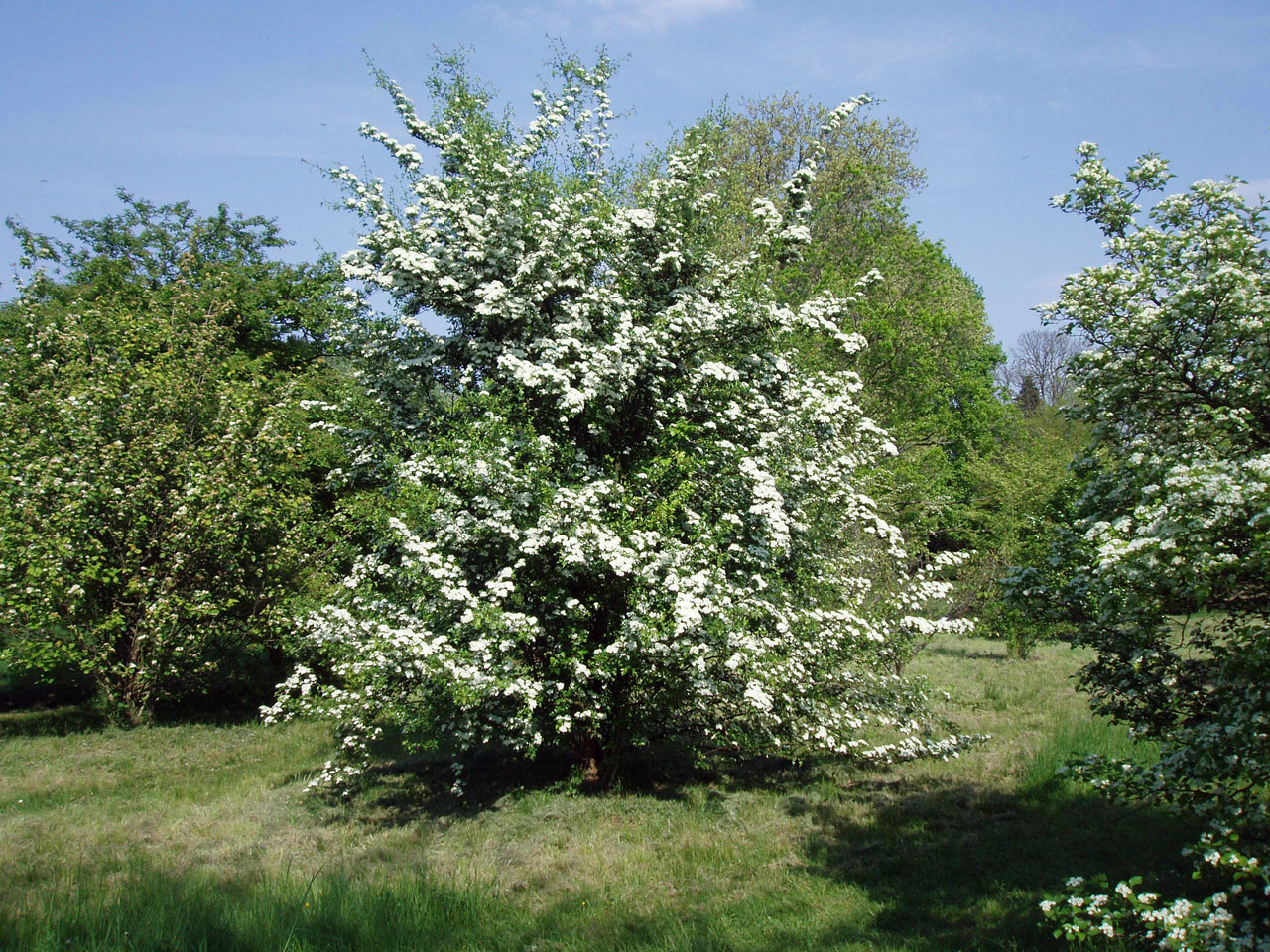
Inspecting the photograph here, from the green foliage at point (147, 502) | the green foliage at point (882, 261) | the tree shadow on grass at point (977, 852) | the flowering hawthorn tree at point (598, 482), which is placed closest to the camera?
the tree shadow on grass at point (977, 852)

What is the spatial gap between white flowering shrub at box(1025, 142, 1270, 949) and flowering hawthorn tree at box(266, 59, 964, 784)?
153 inches

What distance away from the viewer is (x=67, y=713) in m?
19.3

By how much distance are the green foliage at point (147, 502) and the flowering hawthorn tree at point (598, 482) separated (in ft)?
12.4

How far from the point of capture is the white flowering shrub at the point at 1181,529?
453cm

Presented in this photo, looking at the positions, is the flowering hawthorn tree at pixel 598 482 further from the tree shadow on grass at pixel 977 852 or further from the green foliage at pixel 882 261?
the green foliage at pixel 882 261

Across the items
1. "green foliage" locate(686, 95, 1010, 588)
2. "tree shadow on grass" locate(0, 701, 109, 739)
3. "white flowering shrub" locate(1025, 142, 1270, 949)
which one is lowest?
"tree shadow on grass" locate(0, 701, 109, 739)

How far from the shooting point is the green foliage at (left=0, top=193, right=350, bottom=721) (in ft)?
50.5

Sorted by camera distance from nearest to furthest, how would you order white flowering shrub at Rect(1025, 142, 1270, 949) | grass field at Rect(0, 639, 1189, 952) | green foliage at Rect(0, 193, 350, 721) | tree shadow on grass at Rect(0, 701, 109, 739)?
1. white flowering shrub at Rect(1025, 142, 1270, 949)
2. grass field at Rect(0, 639, 1189, 952)
3. green foliage at Rect(0, 193, 350, 721)
4. tree shadow on grass at Rect(0, 701, 109, 739)

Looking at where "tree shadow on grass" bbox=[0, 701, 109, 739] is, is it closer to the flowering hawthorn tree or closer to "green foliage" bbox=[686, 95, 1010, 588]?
the flowering hawthorn tree

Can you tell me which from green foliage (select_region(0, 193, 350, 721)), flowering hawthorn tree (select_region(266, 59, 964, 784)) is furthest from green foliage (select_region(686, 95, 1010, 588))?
green foliage (select_region(0, 193, 350, 721))

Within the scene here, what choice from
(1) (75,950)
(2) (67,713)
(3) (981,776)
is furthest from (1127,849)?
(2) (67,713)

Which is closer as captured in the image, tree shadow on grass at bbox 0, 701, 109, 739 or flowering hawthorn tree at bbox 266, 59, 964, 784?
flowering hawthorn tree at bbox 266, 59, 964, 784

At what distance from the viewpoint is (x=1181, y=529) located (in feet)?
14.7

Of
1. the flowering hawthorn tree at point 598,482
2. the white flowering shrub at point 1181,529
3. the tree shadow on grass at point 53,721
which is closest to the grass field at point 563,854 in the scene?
the flowering hawthorn tree at point 598,482
